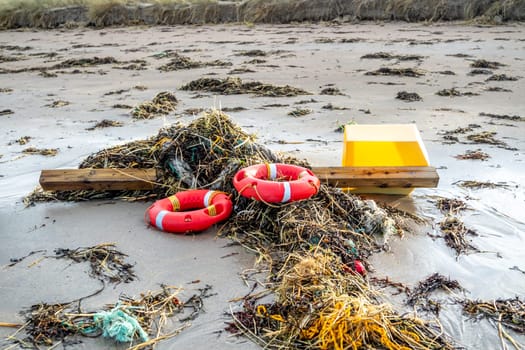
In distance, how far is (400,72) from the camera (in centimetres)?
939

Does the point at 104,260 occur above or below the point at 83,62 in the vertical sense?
above

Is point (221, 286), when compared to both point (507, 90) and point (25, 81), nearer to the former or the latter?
point (507, 90)

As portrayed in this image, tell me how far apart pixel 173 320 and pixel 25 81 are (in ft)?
30.2

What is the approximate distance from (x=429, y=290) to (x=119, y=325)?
5.49 ft

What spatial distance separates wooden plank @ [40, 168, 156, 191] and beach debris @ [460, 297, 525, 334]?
2.48m

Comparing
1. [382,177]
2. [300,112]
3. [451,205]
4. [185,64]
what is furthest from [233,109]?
[185,64]

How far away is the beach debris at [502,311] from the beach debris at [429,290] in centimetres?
15

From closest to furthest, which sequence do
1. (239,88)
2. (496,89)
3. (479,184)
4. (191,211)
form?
(191,211) < (479,184) < (496,89) < (239,88)

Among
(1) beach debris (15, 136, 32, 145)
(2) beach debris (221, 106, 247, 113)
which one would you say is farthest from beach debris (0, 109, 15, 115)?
(2) beach debris (221, 106, 247, 113)

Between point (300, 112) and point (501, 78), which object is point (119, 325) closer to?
point (300, 112)

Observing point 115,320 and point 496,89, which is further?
point 496,89

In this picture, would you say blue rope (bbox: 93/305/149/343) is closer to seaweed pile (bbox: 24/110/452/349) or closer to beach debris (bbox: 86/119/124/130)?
seaweed pile (bbox: 24/110/452/349)

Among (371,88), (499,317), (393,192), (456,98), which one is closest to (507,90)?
(456,98)

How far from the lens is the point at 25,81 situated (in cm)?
1038
